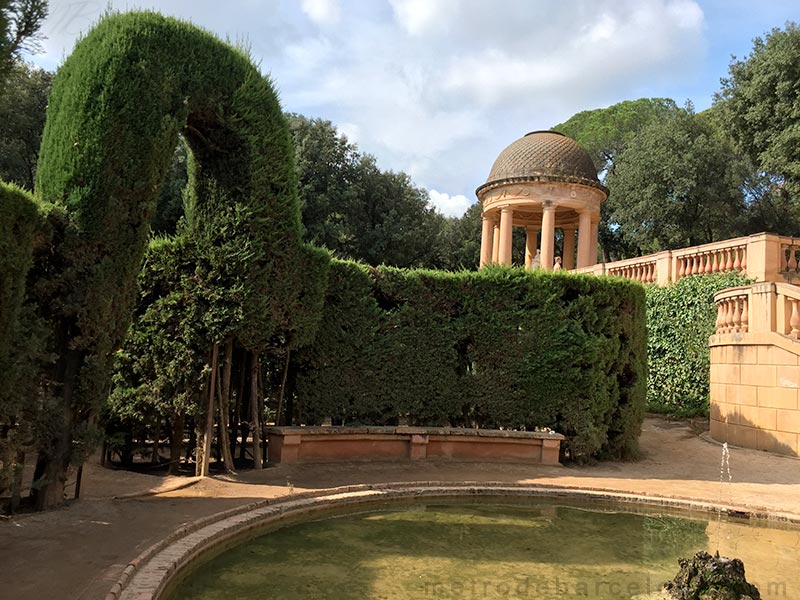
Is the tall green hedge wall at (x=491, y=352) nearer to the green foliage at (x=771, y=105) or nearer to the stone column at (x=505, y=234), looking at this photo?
the stone column at (x=505, y=234)

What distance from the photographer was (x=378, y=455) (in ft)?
38.9

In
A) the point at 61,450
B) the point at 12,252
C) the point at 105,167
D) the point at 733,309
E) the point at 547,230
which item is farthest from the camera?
the point at 547,230

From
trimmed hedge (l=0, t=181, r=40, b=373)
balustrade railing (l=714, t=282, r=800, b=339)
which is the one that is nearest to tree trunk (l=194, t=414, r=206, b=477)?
trimmed hedge (l=0, t=181, r=40, b=373)

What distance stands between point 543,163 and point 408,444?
1643 centimetres

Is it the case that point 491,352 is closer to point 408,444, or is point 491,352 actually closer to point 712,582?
point 408,444

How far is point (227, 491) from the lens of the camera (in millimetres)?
8828

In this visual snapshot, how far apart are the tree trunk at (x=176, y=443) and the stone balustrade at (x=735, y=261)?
11066 mm

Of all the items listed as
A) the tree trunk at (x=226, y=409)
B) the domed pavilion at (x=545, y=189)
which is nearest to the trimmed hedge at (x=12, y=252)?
the tree trunk at (x=226, y=409)

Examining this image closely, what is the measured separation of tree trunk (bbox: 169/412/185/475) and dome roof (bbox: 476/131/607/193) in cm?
1822

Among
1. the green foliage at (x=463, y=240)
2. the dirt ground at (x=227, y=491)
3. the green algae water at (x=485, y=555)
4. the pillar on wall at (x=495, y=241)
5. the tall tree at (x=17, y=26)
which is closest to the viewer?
the tall tree at (x=17, y=26)

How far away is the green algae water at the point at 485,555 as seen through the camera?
5.66 meters

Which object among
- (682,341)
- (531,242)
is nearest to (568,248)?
(531,242)

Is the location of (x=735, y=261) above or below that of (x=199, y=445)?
above

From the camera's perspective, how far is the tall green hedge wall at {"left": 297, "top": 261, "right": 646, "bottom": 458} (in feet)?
40.3
